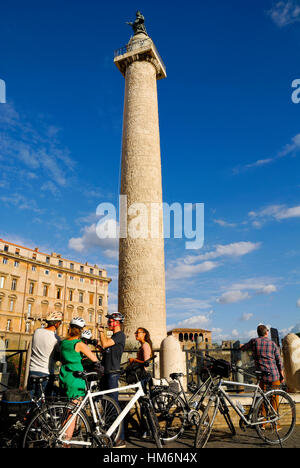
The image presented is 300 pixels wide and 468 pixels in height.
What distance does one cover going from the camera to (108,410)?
448 centimetres

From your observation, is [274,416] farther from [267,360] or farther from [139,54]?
[139,54]

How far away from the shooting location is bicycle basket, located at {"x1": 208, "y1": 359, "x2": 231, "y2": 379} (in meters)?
5.09

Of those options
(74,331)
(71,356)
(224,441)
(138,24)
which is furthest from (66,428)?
(138,24)

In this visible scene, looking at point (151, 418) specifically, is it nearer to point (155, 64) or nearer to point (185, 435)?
point (185, 435)

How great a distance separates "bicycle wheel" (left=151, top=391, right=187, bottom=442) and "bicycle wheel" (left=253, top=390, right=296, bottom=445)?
46.8 inches

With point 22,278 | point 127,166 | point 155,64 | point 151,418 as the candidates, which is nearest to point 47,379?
point 151,418

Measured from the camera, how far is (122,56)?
15109mm

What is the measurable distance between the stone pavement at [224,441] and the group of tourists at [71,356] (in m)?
0.65

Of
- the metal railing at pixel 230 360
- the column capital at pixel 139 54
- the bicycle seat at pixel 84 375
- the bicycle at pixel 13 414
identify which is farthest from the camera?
the column capital at pixel 139 54

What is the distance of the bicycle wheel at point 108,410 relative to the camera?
4387 millimetres

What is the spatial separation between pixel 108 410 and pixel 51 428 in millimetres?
804

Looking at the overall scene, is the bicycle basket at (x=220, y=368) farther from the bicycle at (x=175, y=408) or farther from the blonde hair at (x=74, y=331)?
the blonde hair at (x=74, y=331)

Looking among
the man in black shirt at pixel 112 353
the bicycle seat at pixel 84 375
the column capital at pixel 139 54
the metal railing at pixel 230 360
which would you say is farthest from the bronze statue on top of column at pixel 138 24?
the bicycle seat at pixel 84 375

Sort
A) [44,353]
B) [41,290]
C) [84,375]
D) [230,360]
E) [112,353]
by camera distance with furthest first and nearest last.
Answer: [41,290] < [230,360] < [112,353] < [44,353] < [84,375]
